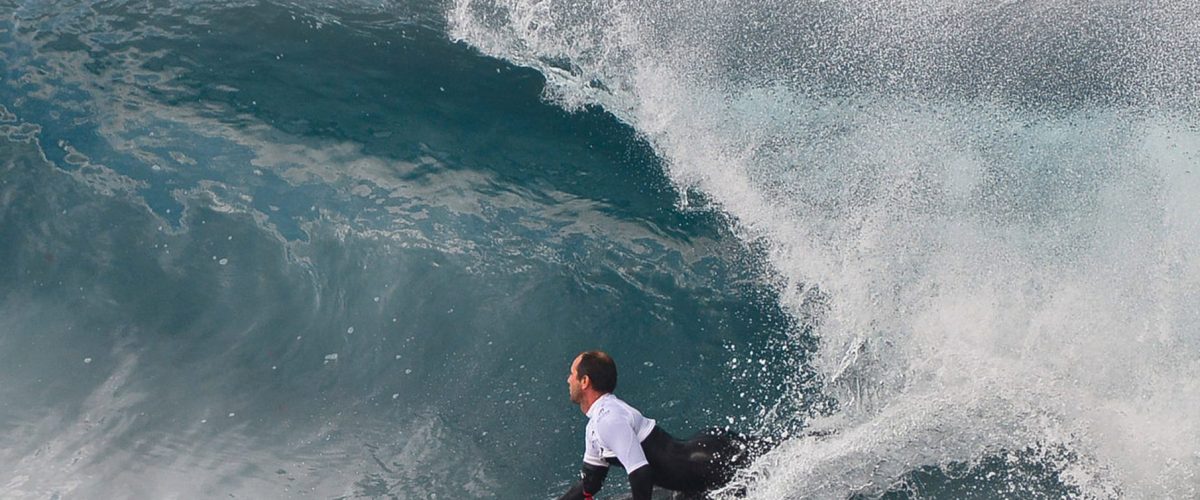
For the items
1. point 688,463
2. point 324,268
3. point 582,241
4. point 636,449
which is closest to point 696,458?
point 688,463

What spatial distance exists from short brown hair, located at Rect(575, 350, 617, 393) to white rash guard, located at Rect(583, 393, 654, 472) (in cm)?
4

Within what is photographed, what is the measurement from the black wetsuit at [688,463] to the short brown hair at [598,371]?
11.0 inches

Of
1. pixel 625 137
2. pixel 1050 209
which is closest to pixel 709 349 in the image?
pixel 625 137

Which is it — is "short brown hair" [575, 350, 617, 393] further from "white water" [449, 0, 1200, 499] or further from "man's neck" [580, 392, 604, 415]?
"white water" [449, 0, 1200, 499]

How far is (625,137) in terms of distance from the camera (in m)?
6.04

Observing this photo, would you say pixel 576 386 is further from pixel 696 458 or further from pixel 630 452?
pixel 696 458

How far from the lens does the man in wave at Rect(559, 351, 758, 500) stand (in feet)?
11.2

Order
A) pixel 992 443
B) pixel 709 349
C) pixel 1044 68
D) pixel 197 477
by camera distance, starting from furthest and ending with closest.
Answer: pixel 1044 68 → pixel 709 349 → pixel 197 477 → pixel 992 443

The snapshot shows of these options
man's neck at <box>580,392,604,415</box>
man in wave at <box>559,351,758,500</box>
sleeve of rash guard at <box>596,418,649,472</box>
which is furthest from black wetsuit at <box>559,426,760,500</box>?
man's neck at <box>580,392,604,415</box>

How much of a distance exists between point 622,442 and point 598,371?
0.30 m

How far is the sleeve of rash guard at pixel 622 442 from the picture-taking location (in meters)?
3.41

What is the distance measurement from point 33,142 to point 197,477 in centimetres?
274

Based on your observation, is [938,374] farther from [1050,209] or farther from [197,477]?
[197,477]

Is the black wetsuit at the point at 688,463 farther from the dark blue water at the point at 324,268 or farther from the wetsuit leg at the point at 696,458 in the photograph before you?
the dark blue water at the point at 324,268
